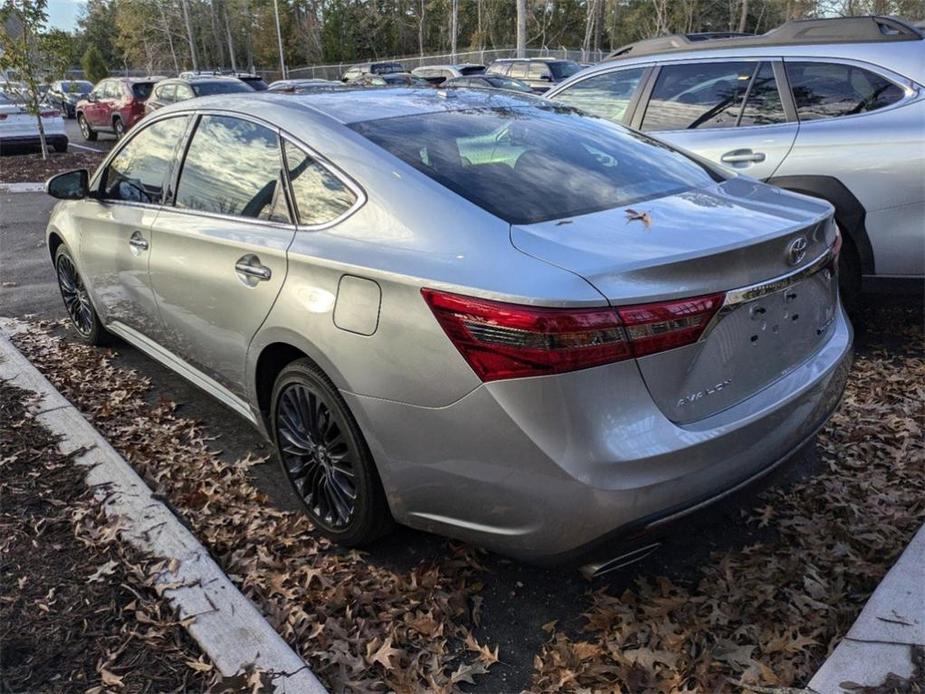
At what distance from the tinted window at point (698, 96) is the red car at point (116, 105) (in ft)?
52.4

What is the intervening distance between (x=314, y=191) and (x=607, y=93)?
12.3ft

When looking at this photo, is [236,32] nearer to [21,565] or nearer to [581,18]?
[581,18]

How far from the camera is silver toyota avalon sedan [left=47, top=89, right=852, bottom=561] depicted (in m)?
2.14

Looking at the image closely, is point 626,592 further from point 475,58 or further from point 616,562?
point 475,58

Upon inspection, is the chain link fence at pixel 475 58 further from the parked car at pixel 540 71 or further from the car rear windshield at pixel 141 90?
the car rear windshield at pixel 141 90

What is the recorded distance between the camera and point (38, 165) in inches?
601

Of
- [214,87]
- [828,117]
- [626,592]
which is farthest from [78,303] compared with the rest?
[214,87]

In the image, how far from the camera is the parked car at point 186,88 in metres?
16.2

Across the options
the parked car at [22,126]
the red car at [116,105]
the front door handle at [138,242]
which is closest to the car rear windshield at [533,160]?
the front door handle at [138,242]

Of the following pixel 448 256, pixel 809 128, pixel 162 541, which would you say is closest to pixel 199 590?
pixel 162 541

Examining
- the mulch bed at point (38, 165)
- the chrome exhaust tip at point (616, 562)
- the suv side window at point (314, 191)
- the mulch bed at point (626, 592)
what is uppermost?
the suv side window at point (314, 191)

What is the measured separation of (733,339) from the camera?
2.31m

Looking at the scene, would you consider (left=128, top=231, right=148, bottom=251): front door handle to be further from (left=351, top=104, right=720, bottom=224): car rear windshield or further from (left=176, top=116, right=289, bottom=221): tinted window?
(left=351, top=104, right=720, bottom=224): car rear windshield

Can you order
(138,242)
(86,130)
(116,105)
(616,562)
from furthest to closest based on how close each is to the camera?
1. (86,130)
2. (116,105)
3. (138,242)
4. (616,562)
